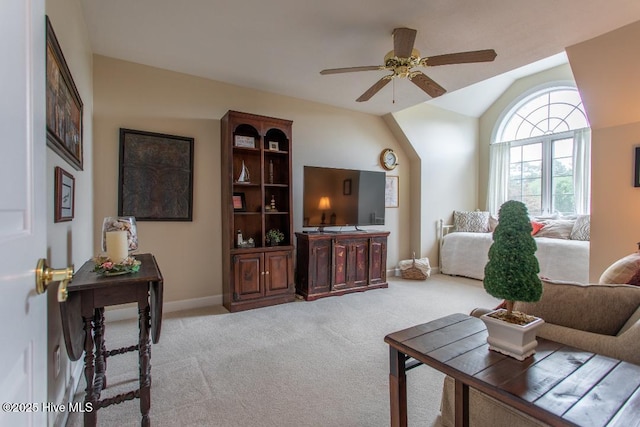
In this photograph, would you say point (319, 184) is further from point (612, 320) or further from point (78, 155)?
point (612, 320)

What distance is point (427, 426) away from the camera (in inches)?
67.9

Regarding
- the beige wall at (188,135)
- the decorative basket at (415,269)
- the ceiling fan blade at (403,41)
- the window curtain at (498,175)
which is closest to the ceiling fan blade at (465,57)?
the ceiling fan blade at (403,41)

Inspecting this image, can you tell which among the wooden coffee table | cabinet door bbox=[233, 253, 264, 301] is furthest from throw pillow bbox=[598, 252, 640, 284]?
cabinet door bbox=[233, 253, 264, 301]

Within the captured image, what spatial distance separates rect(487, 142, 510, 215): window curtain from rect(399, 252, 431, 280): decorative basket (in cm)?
204

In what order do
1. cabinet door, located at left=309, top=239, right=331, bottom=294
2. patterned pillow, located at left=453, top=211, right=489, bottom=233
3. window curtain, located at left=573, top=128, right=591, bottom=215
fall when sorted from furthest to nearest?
patterned pillow, located at left=453, top=211, right=489, bottom=233
window curtain, located at left=573, top=128, right=591, bottom=215
cabinet door, located at left=309, top=239, right=331, bottom=294

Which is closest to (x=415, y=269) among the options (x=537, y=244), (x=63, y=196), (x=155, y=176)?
(x=537, y=244)

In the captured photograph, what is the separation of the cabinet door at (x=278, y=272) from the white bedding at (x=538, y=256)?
9.19 feet

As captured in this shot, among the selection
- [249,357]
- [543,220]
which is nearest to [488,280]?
[249,357]

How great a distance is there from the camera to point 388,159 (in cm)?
535

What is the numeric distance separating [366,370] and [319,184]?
257cm

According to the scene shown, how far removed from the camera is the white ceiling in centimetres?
244

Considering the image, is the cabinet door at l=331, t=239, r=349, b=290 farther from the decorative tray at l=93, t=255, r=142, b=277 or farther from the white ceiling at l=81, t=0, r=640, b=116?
the decorative tray at l=93, t=255, r=142, b=277

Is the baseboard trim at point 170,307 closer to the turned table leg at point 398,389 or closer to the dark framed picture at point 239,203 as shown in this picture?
the dark framed picture at point 239,203

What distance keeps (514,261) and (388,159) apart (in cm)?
432
